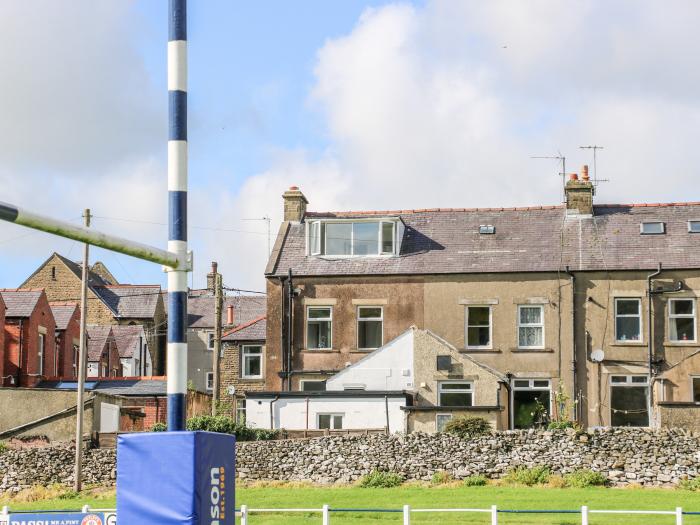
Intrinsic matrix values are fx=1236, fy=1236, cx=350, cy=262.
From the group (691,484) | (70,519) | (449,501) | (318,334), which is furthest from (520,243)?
A: (70,519)

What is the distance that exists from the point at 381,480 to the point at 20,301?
2530 centimetres

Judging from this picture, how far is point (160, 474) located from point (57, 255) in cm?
6619

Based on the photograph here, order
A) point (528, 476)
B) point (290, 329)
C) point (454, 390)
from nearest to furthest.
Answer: point (528, 476)
point (454, 390)
point (290, 329)

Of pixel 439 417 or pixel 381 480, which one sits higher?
pixel 439 417

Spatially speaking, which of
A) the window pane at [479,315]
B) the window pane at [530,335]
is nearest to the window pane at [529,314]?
the window pane at [530,335]

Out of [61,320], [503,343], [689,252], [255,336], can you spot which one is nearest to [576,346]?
[503,343]

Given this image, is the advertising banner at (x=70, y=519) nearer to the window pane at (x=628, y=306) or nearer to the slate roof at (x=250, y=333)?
the window pane at (x=628, y=306)

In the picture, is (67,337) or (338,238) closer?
(338,238)

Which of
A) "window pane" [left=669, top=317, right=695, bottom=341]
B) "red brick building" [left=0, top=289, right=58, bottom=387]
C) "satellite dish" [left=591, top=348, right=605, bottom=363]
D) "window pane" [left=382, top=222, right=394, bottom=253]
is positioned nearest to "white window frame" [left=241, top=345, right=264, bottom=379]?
"red brick building" [left=0, top=289, right=58, bottom=387]

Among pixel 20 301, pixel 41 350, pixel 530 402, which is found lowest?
pixel 530 402

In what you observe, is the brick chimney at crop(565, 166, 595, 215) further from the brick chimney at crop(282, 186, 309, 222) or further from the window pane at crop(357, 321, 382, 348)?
the brick chimney at crop(282, 186, 309, 222)

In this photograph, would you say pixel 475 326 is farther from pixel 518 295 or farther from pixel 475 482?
pixel 475 482

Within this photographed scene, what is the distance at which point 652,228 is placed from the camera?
4769cm

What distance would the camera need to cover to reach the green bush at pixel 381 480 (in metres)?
36.9
